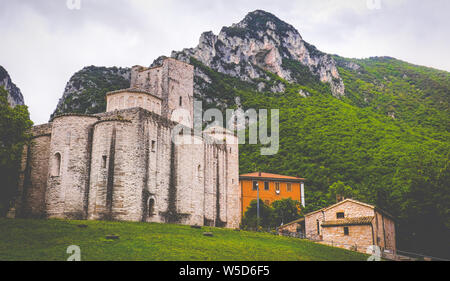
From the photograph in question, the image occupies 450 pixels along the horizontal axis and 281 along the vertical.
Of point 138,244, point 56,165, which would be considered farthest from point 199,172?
point 138,244

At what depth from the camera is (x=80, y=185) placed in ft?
118

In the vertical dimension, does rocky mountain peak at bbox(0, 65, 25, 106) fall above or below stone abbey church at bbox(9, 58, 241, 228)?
above

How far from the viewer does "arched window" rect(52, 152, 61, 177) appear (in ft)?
120

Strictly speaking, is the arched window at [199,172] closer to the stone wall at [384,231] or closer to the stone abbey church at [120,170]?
the stone abbey church at [120,170]

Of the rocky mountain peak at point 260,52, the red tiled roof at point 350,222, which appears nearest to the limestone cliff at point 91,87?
the rocky mountain peak at point 260,52

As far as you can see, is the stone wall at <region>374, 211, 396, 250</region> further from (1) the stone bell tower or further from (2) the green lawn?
(1) the stone bell tower

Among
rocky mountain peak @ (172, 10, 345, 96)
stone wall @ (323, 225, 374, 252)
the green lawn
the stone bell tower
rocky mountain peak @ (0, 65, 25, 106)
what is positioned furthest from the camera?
rocky mountain peak @ (172, 10, 345, 96)

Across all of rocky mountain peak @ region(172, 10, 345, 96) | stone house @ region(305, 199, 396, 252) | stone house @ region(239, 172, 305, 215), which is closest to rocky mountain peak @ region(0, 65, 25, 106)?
rocky mountain peak @ region(172, 10, 345, 96)

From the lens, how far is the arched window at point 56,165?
36.4m

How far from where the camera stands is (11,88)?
281 ft
